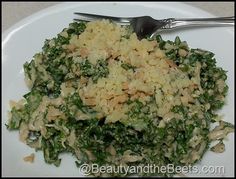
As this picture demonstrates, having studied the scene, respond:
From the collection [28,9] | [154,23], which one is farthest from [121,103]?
[28,9]

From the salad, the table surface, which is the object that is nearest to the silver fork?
the salad

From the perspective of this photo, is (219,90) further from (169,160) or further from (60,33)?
(60,33)

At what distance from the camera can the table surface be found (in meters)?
3.43

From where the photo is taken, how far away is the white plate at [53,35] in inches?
97.4

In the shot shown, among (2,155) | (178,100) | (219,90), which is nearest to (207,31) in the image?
(219,90)

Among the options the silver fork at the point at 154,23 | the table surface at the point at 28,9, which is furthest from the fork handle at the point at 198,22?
the table surface at the point at 28,9

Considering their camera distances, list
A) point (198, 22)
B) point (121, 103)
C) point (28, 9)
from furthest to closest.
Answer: point (28, 9) < point (198, 22) < point (121, 103)

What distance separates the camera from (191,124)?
2.39 metres

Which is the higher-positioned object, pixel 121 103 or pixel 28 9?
pixel 28 9

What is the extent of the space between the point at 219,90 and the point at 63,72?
94cm

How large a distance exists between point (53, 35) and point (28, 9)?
65 centimetres

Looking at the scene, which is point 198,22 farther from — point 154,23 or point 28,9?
point 28,9

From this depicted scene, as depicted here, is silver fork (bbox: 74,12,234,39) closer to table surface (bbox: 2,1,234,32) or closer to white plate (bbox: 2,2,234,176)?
white plate (bbox: 2,2,234,176)

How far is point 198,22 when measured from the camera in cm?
297
